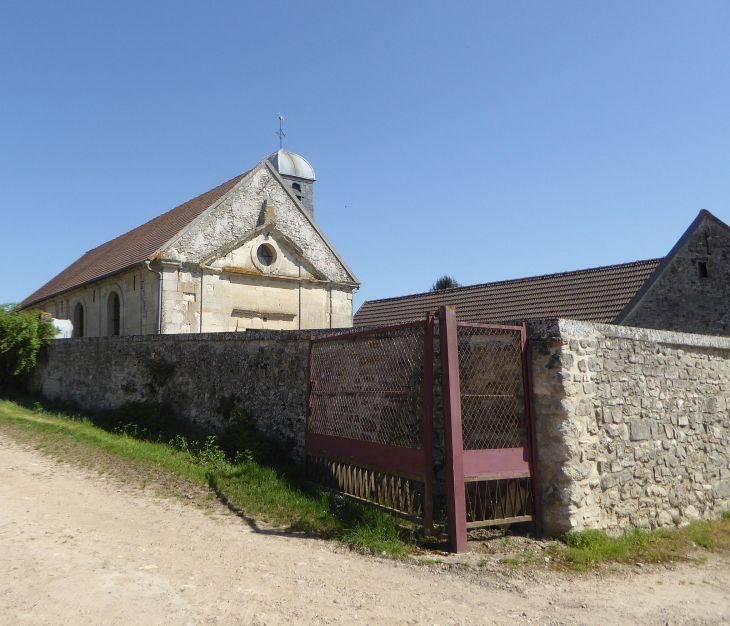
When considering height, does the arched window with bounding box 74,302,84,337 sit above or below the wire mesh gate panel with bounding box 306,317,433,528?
above

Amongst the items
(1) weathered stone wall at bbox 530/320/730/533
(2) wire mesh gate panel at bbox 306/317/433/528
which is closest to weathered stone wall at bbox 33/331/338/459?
(2) wire mesh gate panel at bbox 306/317/433/528

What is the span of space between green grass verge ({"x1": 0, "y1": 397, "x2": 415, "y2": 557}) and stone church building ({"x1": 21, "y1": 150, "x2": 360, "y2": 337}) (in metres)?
4.38

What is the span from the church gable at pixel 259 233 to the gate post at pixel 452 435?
38.6 ft

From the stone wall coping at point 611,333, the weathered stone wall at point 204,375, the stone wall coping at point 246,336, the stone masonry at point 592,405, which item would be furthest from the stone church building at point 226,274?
the stone wall coping at point 611,333

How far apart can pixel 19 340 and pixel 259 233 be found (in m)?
7.30

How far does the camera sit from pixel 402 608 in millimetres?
4383

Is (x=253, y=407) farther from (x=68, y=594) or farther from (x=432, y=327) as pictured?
(x=68, y=594)

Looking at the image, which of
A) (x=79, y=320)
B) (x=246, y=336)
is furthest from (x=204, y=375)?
(x=79, y=320)

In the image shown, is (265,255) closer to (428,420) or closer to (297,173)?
(428,420)

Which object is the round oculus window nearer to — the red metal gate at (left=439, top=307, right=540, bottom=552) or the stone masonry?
the stone masonry

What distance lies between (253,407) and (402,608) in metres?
5.46

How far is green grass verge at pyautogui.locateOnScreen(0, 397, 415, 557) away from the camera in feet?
20.3

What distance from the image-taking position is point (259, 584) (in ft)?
15.3

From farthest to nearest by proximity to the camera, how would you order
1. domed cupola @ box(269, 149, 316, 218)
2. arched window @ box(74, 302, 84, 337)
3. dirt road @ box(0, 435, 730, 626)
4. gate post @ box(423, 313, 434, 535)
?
domed cupola @ box(269, 149, 316, 218) < arched window @ box(74, 302, 84, 337) < gate post @ box(423, 313, 434, 535) < dirt road @ box(0, 435, 730, 626)
